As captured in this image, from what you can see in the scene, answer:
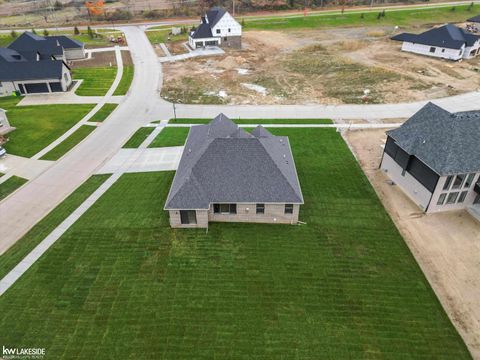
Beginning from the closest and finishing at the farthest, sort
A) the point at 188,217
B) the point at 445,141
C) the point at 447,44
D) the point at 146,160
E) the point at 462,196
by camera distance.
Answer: the point at 188,217, the point at 445,141, the point at 462,196, the point at 146,160, the point at 447,44

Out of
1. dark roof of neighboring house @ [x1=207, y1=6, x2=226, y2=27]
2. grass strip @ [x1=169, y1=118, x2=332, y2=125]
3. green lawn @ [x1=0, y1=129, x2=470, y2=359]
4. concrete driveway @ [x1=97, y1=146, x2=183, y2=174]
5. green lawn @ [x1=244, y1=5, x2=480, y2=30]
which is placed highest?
dark roof of neighboring house @ [x1=207, y1=6, x2=226, y2=27]

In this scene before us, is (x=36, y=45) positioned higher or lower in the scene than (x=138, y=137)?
higher

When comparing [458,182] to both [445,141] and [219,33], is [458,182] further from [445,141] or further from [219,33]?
[219,33]

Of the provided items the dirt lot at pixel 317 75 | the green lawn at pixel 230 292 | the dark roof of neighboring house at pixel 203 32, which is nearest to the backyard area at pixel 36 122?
the dirt lot at pixel 317 75

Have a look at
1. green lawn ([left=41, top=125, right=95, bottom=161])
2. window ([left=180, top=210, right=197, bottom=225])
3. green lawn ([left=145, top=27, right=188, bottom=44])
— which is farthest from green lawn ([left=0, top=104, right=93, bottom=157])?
green lawn ([left=145, top=27, right=188, bottom=44])

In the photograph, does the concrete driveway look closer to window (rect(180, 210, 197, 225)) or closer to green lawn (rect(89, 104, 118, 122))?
window (rect(180, 210, 197, 225))

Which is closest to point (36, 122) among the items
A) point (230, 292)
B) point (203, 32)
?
point (230, 292)
